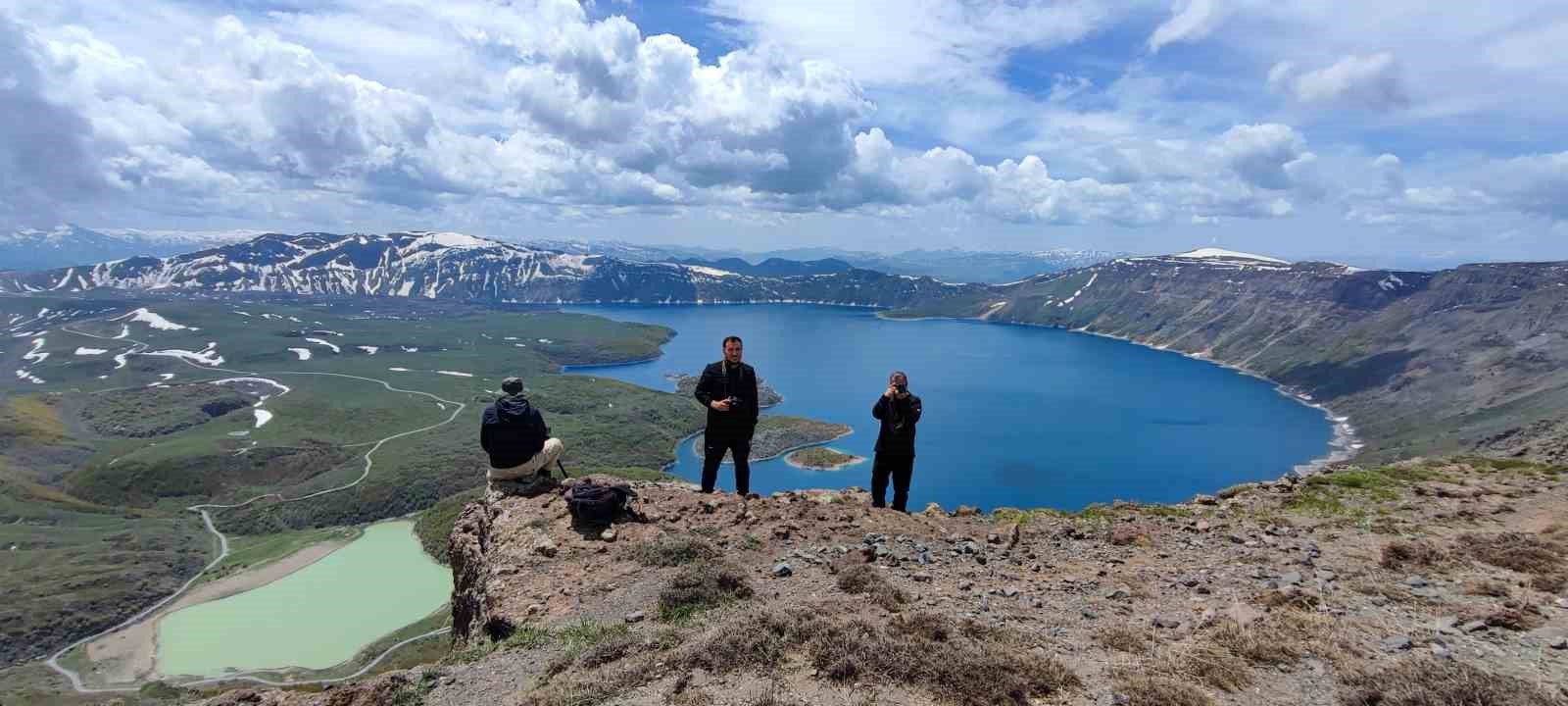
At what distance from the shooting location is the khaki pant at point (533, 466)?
15133 mm

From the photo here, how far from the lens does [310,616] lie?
77.4 m

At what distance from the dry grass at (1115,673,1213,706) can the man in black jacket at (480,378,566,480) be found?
11.3 m

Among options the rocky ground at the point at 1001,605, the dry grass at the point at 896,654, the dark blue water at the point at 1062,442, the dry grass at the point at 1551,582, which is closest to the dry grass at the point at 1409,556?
the rocky ground at the point at 1001,605

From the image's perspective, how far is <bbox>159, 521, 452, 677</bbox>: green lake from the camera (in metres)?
68.2

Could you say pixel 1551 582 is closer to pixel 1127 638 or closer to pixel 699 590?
pixel 1127 638

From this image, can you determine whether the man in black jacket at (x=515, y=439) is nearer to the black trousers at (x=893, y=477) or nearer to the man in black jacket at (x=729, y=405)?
the man in black jacket at (x=729, y=405)

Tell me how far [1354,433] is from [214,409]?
932 ft

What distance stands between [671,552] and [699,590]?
5.64 ft

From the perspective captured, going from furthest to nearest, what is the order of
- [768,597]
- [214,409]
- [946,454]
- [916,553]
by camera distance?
[214,409] → [946,454] → [916,553] → [768,597]

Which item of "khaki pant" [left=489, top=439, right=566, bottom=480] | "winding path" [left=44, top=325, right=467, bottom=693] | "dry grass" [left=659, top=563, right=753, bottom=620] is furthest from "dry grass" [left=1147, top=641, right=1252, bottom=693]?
"winding path" [left=44, top=325, right=467, bottom=693]

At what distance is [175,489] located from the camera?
413 ft

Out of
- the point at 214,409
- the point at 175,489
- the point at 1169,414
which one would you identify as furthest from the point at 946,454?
the point at 214,409

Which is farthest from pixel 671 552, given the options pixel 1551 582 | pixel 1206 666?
pixel 1551 582

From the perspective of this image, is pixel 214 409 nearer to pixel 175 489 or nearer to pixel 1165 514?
pixel 175 489
